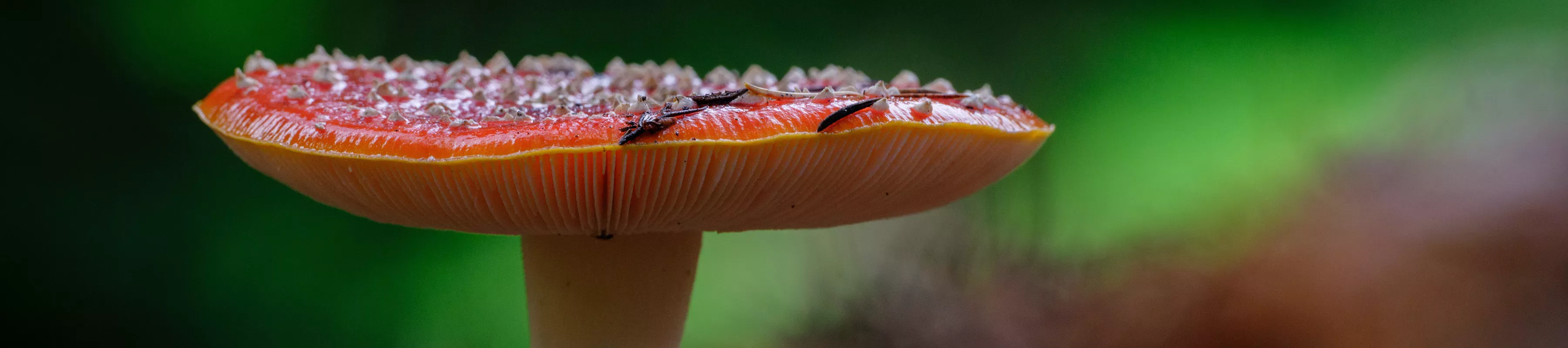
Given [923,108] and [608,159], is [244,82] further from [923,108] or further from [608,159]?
[923,108]

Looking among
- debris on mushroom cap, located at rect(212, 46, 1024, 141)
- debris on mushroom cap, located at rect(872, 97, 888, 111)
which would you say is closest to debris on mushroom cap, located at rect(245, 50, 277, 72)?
debris on mushroom cap, located at rect(212, 46, 1024, 141)

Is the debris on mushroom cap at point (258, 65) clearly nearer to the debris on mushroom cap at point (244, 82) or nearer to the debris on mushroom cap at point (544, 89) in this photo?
the debris on mushroom cap at point (544, 89)

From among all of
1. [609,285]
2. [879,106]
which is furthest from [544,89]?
[879,106]

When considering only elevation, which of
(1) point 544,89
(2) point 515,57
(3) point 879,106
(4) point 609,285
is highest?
(2) point 515,57

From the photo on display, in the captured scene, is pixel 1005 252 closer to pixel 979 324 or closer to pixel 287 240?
pixel 979 324

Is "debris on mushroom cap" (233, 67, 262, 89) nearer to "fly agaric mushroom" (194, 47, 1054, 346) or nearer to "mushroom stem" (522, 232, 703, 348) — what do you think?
"fly agaric mushroom" (194, 47, 1054, 346)

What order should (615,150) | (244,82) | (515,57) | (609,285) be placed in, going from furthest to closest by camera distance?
(515,57), (609,285), (244,82), (615,150)

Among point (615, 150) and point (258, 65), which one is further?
point (258, 65)

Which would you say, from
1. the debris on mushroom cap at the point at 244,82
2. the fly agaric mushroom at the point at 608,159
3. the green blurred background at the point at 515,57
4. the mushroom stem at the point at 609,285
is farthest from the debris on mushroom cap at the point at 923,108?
the green blurred background at the point at 515,57
